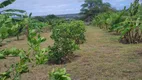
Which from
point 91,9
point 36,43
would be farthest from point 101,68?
point 91,9

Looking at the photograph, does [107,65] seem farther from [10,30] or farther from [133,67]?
[10,30]

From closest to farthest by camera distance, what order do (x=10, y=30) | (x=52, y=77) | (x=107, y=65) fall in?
(x=52, y=77)
(x=10, y=30)
(x=107, y=65)

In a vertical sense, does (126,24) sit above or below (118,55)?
above

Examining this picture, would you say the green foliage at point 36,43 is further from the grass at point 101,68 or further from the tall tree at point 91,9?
the tall tree at point 91,9

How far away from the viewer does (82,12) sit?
208ft

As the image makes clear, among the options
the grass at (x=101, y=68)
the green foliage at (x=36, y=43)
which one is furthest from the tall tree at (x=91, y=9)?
Answer: the green foliage at (x=36, y=43)

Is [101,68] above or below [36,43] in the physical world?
below

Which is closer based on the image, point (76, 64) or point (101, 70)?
point (101, 70)

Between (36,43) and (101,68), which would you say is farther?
(101,68)

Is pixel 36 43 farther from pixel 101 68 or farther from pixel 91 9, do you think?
pixel 91 9

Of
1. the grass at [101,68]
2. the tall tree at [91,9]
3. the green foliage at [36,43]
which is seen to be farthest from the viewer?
the tall tree at [91,9]

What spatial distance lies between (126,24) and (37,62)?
977cm

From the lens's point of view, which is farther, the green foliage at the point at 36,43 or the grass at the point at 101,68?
the grass at the point at 101,68

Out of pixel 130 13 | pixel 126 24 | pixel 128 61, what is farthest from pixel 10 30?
pixel 130 13
